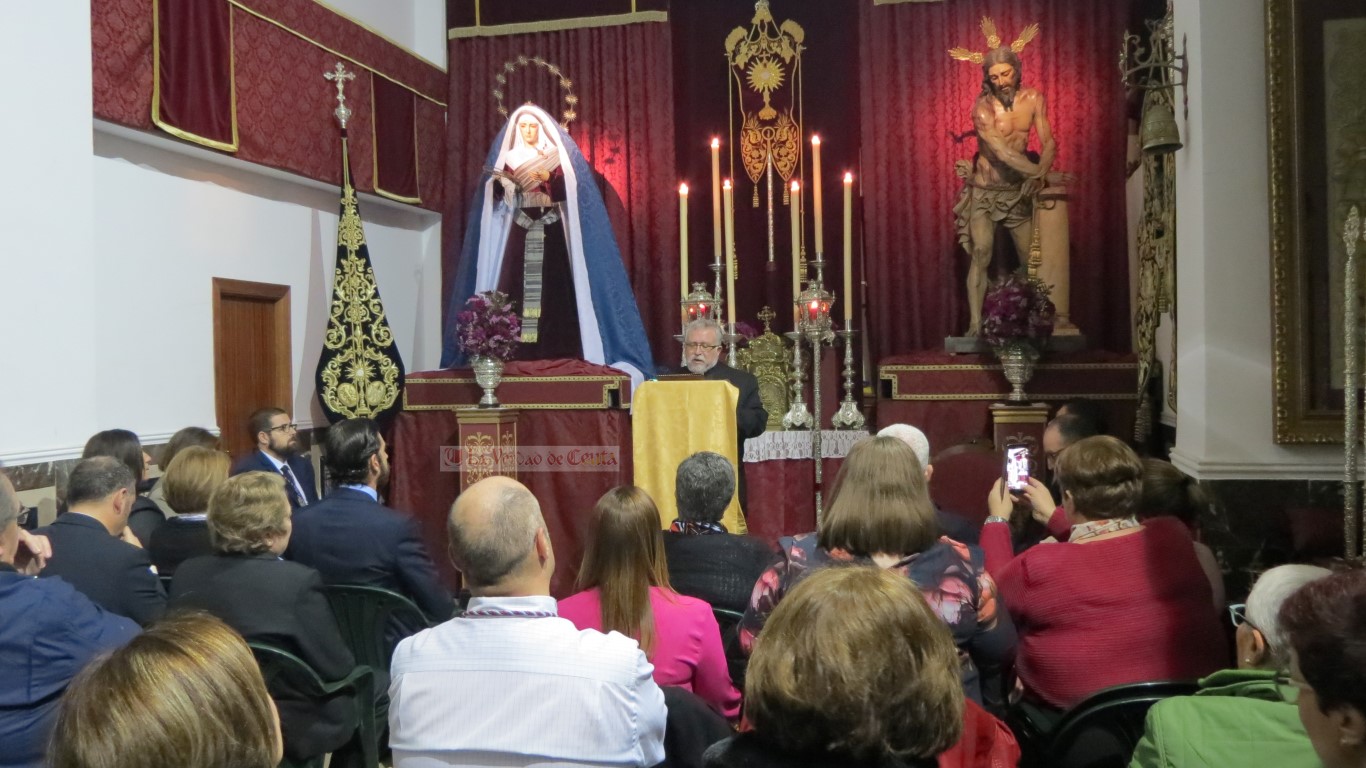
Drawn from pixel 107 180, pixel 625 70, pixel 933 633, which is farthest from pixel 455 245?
pixel 933 633

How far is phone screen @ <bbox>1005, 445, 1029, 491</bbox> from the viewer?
125 inches

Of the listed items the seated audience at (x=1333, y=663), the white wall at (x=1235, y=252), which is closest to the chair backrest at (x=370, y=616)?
the seated audience at (x=1333, y=663)

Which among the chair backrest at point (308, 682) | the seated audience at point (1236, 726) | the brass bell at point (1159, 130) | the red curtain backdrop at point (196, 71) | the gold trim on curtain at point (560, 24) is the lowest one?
the chair backrest at point (308, 682)

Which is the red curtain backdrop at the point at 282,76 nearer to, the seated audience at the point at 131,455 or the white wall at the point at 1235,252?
the seated audience at the point at 131,455

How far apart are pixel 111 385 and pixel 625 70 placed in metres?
4.27

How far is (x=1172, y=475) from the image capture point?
3219 millimetres

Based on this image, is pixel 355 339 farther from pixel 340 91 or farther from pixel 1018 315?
pixel 1018 315

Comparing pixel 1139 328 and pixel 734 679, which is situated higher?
pixel 1139 328

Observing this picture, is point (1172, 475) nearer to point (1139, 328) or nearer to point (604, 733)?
point (604, 733)

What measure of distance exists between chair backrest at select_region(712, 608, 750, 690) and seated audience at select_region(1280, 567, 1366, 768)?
4.52 feet

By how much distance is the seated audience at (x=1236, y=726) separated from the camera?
5.35 ft

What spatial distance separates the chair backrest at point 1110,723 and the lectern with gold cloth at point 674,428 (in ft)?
10.7

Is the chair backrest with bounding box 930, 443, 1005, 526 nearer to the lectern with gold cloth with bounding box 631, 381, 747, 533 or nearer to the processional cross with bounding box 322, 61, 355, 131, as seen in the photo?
the lectern with gold cloth with bounding box 631, 381, 747, 533

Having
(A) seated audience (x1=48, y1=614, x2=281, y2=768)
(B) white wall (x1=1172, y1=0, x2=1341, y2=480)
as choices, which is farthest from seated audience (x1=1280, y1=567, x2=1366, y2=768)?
(B) white wall (x1=1172, y1=0, x2=1341, y2=480)
